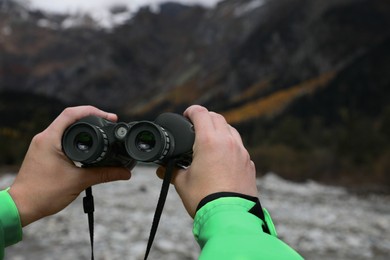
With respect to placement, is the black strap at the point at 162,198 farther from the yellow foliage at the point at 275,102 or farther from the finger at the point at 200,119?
the yellow foliage at the point at 275,102

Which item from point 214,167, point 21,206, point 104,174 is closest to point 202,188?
point 214,167

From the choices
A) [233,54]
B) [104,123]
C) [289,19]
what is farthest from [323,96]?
[104,123]

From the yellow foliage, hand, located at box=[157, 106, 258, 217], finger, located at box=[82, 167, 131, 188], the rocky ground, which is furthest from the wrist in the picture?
the yellow foliage

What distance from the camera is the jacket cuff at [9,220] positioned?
57.6 inches

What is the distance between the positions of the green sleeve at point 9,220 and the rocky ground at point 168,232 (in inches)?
219

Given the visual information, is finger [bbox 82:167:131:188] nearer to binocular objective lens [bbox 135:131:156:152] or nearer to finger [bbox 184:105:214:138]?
binocular objective lens [bbox 135:131:156:152]

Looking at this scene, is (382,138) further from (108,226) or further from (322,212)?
(108,226)

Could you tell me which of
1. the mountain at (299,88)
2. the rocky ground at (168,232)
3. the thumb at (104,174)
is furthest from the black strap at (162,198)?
the mountain at (299,88)

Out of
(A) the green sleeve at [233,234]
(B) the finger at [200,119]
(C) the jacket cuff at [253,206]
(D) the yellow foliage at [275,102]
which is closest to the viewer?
(A) the green sleeve at [233,234]

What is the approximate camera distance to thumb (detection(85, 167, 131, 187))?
5.16 ft

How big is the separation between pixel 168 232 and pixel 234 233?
8.40m

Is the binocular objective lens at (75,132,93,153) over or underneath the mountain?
underneath

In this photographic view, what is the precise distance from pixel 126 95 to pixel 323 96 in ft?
421

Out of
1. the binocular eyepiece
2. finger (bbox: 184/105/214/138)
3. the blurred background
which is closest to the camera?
finger (bbox: 184/105/214/138)
